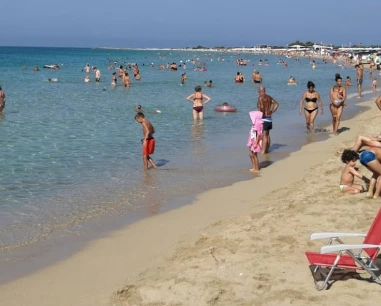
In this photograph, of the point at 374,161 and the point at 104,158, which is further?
the point at 104,158

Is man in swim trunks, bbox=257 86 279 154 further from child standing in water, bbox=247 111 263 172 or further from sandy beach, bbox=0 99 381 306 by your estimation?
sandy beach, bbox=0 99 381 306

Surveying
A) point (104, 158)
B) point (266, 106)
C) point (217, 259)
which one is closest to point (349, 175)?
point (217, 259)

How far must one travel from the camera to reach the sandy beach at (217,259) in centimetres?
452

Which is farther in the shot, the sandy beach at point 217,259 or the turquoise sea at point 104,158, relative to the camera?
the turquoise sea at point 104,158

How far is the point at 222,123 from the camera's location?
1644 cm

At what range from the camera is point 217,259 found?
5.23 m

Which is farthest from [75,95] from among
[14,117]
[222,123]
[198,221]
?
[198,221]

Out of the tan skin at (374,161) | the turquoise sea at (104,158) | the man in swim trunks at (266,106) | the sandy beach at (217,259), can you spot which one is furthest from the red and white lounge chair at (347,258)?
the man in swim trunks at (266,106)

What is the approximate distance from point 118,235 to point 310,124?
864cm

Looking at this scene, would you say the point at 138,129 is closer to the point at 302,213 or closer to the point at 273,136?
the point at 273,136

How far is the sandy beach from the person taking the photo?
4.52m

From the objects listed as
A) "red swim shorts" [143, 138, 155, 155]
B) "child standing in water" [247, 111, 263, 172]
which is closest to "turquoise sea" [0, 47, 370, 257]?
"red swim shorts" [143, 138, 155, 155]

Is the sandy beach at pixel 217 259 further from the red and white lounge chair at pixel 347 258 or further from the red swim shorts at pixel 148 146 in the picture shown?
the red swim shorts at pixel 148 146

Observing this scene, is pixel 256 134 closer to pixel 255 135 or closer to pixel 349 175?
pixel 255 135
